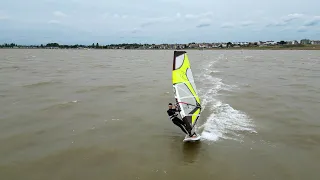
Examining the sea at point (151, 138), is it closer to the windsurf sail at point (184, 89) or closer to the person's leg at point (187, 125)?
the person's leg at point (187, 125)

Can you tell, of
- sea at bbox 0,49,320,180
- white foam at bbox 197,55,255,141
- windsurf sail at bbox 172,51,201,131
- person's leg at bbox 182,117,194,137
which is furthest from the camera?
white foam at bbox 197,55,255,141

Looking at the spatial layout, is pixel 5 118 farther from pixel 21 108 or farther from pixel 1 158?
pixel 1 158

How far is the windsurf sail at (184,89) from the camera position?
10766mm

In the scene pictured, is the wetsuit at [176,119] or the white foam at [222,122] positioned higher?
the wetsuit at [176,119]

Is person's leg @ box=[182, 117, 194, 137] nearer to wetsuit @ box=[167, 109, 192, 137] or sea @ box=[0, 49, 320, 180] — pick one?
wetsuit @ box=[167, 109, 192, 137]

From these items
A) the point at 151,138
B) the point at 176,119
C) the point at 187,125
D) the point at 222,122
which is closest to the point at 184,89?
the point at 176,119

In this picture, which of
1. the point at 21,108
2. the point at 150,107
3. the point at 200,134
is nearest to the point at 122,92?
the point at 150,107

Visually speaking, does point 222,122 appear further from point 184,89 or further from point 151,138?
point 151,138

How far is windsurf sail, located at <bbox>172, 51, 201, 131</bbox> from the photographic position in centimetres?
1077

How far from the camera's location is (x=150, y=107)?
54.6 ft

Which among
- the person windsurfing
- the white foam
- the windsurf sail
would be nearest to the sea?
the white foam

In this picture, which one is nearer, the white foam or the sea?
the sea

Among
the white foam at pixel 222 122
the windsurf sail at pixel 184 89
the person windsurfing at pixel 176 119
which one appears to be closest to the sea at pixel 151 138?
the white foam at pixel 222 122

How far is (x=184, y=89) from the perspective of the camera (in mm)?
11102
